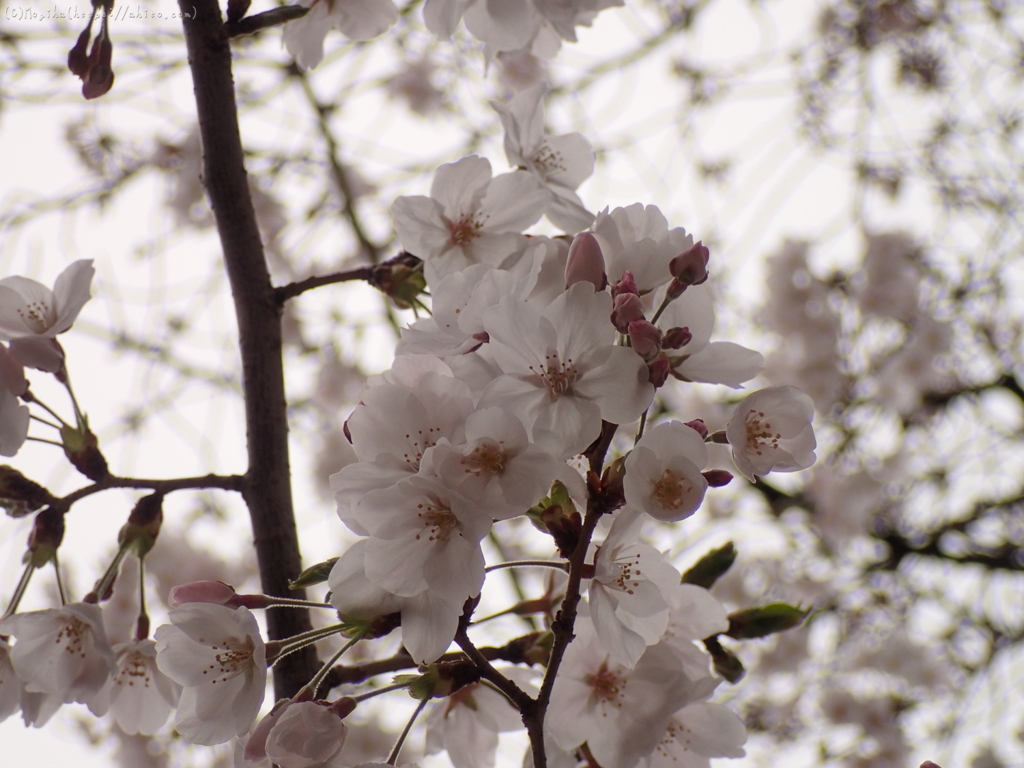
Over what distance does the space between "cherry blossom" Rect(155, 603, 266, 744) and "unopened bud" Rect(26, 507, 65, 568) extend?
27 cm

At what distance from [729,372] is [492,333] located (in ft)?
0.83

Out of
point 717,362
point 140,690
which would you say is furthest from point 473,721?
point 717,362

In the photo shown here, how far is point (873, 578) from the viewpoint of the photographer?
12.7 ft

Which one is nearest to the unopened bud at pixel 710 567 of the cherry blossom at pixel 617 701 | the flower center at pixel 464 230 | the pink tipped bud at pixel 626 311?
the cherry blossom at pixel 617 701

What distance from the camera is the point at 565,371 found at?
0.74 metres

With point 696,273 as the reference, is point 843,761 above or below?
above

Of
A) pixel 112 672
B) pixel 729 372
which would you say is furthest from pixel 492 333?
pixel 112 672

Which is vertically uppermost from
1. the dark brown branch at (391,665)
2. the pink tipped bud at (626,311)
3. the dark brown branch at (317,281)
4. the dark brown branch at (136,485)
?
the dark brown branch at (317,281)

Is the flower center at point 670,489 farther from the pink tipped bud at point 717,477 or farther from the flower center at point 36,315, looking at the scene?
the flower center at point 36,315

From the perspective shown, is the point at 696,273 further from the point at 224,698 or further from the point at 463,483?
the point at 224,698

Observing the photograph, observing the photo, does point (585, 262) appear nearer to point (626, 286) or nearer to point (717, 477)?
point (626, 286)

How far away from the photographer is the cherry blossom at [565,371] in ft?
2.34

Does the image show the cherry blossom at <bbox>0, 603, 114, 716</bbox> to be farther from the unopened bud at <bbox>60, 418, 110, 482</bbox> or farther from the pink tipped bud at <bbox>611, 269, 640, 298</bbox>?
the pink tipped bud at <bbox>611, 269, 640, 298</bbox>

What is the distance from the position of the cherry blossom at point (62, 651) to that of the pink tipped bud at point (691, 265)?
2.35ft
